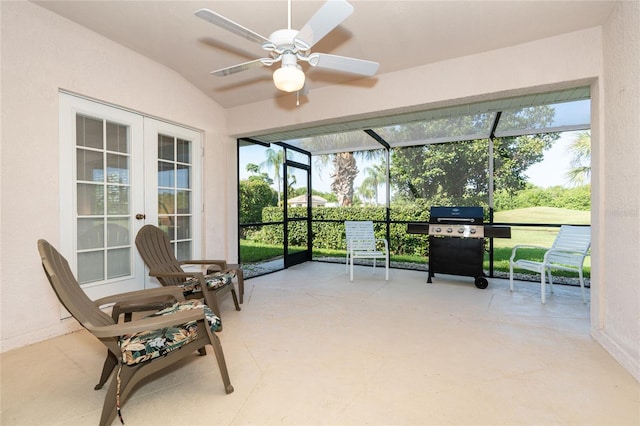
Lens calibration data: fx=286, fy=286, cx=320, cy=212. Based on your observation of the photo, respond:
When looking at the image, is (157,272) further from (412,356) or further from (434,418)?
(434,418)

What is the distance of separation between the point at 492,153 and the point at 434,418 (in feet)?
15.5

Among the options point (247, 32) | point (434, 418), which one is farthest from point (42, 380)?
point (247, 32)

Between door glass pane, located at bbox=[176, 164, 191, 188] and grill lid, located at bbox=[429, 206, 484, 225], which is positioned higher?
door glass pane, located at bbox=[176, 164, 191, 188]

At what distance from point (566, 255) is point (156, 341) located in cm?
496

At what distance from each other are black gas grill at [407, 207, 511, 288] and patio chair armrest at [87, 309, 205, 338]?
3.82 m

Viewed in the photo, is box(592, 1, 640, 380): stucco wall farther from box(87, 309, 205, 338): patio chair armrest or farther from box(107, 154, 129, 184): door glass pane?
box(107, 154, 129, 184): door glass pane

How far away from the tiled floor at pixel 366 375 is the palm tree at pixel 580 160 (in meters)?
2.62

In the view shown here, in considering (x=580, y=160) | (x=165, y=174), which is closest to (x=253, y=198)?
(x=165, y=174)

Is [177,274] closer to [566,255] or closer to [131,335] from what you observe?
[131,335]

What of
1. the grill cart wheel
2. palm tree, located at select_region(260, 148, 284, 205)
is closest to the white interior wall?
the grill cart wheel

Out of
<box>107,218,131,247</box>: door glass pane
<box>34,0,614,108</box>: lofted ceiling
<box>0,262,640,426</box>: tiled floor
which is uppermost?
<box>34,0,614,108</box>: lofted ceiling

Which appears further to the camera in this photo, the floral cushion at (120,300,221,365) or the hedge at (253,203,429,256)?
the hedge at (253,203,429,256)

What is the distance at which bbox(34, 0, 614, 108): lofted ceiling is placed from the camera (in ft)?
8.04

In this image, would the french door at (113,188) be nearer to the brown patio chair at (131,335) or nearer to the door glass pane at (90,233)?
the door glass pane at (90,233)
